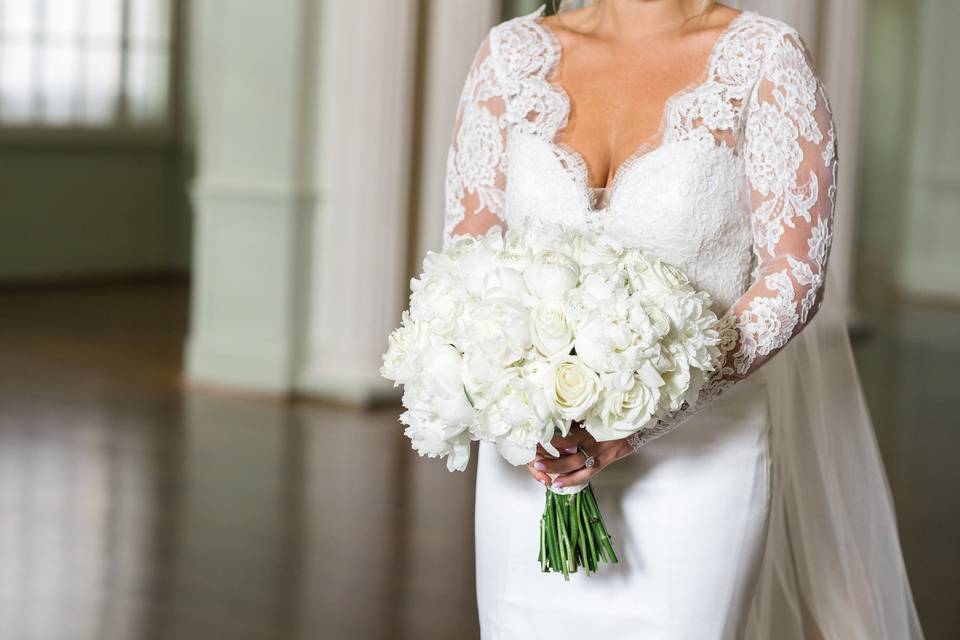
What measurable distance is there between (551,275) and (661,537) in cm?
61

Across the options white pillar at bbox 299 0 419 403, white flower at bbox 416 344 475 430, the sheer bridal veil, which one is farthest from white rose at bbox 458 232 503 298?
white pillar at bbox 299 0 419 403

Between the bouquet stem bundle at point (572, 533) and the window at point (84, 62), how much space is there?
1057cm

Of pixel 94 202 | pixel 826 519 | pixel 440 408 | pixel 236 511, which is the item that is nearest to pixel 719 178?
pixel 440 408

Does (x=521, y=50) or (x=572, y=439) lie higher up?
(x=521, y=50)

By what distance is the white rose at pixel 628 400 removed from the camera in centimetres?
219

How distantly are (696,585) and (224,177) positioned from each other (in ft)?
20.5

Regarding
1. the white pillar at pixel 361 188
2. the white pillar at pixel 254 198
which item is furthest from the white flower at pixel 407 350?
the white pillar at pixel 254 198

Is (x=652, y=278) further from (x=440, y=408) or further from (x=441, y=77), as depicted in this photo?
(x=441, y=77)

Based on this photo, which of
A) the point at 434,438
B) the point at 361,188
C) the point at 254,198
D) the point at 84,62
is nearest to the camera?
the point at 434,438

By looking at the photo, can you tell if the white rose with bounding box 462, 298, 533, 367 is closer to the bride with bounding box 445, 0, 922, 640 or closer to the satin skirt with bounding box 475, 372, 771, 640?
the bride with bounding box 445, 0, 922, 640

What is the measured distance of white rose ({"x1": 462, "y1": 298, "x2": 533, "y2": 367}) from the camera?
87.1 inches

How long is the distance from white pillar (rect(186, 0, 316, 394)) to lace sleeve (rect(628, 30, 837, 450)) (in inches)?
226

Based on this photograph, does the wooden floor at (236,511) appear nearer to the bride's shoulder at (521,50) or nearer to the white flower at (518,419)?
the bride's shoulder at (521,50)

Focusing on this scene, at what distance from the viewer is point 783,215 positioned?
257cm
